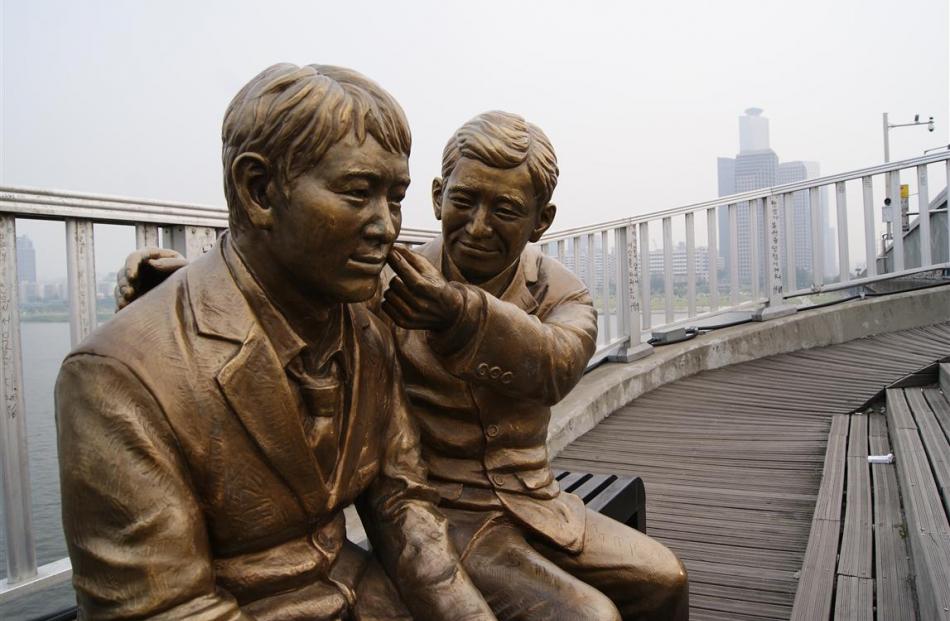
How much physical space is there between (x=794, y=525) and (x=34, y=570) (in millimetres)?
3546

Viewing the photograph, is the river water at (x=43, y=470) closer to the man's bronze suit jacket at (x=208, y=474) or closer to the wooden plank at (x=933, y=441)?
the man's bronze suit jacket at (x=208, y=474)

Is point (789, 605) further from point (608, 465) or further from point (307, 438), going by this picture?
point (307, 438)

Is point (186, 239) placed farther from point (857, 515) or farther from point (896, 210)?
point (896, 210)

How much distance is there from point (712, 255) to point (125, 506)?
7.75 meters

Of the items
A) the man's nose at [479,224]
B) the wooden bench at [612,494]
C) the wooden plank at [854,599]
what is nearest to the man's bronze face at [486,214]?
the man's nose at [479,224]

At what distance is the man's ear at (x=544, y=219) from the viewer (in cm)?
204

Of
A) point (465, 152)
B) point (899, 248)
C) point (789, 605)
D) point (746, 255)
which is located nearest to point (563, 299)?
point (465, 152)

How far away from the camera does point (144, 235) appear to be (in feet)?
10.1

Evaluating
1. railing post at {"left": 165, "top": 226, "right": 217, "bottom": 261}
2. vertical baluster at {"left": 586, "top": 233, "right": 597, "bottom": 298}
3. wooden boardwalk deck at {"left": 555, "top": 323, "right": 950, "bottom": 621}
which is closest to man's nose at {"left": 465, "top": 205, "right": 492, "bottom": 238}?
railing post at {"left": 165, "top": 226, "right": 217, "bottom": 261}

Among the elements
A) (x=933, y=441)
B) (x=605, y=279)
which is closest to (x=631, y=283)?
(x=605, y=279)

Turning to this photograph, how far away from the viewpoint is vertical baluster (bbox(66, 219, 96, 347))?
2877 mm

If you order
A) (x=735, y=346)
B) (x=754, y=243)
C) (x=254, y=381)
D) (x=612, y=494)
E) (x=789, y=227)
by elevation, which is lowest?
(x=612, y=494)

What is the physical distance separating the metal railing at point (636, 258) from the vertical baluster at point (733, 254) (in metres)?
0.01

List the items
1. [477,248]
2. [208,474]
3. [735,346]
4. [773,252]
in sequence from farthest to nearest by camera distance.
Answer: [773,252], [735,346], [477,248], [208,474]
